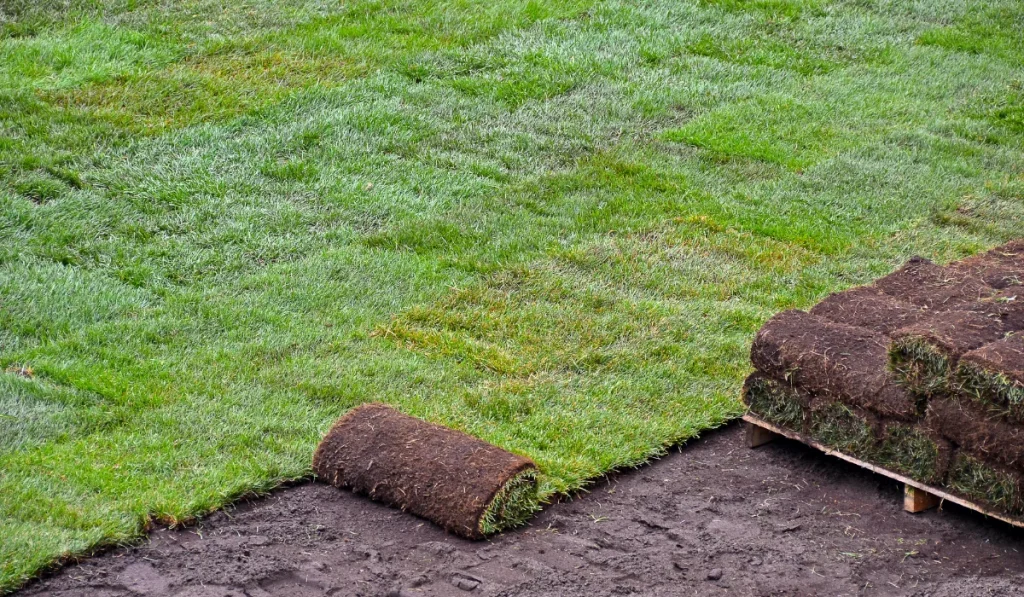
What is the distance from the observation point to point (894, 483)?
6.56m

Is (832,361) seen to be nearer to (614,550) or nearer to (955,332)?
(955,332)

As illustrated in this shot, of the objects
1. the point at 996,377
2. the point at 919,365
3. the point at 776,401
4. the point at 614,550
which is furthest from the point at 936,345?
the point at 614,550

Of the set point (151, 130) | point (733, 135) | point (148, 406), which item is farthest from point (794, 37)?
point (148, 406)

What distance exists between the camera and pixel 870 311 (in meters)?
6.79

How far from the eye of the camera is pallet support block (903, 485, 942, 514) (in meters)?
6.25

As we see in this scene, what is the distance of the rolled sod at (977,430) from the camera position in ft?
18.7

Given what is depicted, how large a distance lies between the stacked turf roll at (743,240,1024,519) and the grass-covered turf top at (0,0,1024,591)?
2.87 feet

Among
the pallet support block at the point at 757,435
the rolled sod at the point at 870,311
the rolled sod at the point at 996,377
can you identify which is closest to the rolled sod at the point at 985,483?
the rolled sod at the point at 996,377

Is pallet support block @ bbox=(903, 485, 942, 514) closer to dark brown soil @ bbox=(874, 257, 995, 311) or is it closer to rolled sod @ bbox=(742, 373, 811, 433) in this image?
rolled sod @ bbox=(742, 373, 811, 433)

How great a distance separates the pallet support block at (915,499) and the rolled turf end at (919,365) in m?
0.59

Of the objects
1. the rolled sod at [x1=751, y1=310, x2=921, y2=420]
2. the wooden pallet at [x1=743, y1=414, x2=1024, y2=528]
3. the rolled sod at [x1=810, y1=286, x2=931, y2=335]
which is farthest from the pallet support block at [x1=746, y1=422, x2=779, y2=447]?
the rolled sod at [x1=810, y1=286, x2=931, y2=335]

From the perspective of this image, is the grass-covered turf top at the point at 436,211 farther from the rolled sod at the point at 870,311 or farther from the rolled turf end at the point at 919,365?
the rolled turf end at the point at 919,365

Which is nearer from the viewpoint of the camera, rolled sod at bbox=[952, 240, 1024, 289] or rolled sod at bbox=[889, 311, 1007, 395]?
rolled sod at bbox=[889, 311, 1007, 395]

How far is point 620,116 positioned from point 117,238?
552 cm
